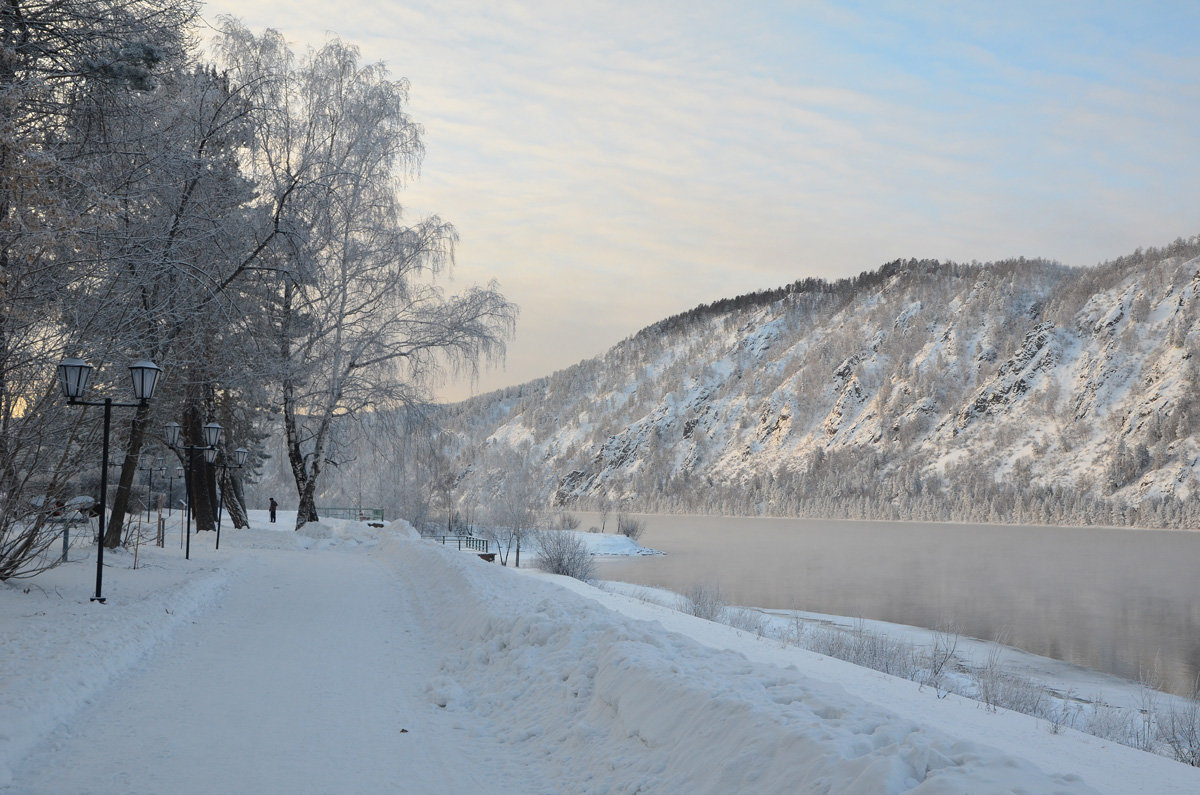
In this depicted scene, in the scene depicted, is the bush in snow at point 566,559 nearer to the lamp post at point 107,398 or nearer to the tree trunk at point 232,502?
the tree trunk at point 232,502

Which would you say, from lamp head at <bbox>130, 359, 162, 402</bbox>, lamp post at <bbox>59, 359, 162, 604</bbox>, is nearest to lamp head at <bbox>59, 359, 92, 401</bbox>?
lamp post at <bbox>59, 359, 162, 604</bbox>

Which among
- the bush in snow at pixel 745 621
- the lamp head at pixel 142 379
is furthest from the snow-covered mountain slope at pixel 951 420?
the lamp head at pixel 142 379

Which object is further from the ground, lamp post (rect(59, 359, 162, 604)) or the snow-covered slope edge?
lamp post (rect(59, 359, 162, 604))

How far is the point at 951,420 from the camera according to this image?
152m

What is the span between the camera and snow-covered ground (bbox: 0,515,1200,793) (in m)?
4.83

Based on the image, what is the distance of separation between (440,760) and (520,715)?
124 centimetres

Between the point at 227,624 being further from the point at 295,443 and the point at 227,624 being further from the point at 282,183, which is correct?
the point at 295,443

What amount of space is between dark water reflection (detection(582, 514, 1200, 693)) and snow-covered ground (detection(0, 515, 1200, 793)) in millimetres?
15972

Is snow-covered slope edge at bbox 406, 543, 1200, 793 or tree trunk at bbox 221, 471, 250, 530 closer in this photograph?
snow-covered slope edge at bbox 406, 543, 1200, 793

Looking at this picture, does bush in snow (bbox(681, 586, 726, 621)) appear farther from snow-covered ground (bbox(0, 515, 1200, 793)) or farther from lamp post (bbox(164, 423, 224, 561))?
lamp post (bbox(164, 423, 224, 561))

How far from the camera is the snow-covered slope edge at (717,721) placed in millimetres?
4344

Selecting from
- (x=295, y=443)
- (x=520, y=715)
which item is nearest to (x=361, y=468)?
(x=295, y=443)

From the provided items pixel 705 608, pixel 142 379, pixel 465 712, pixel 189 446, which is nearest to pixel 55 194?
pixel 142 379

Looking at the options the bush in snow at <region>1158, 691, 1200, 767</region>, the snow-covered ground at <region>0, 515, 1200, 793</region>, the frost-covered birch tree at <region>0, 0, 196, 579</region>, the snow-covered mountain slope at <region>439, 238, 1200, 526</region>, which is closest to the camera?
the snow-covered ground at <region>0, 515, 1200, 793</region>
